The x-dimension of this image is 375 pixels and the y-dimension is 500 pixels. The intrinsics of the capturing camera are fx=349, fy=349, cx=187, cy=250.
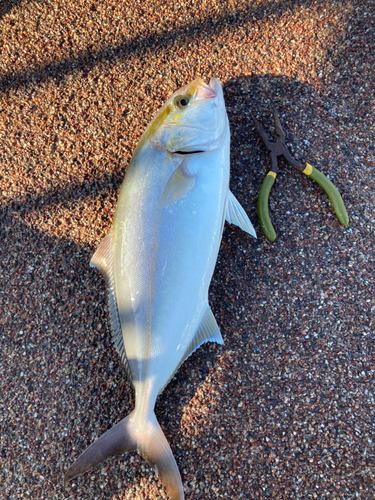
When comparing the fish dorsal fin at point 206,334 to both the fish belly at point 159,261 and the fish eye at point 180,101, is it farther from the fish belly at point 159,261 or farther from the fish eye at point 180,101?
the fish eye at point 180,101

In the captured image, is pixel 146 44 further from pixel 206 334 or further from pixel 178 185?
pixel 206 334

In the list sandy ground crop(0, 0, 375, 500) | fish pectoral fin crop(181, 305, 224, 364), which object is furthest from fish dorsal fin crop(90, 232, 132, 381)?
fish pectoral fin crop(181, 305, 224, 364)

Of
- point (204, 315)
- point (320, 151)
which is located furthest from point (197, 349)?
point (320, 151)

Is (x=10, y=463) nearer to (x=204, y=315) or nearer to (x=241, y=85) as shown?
(x=204, y=315)

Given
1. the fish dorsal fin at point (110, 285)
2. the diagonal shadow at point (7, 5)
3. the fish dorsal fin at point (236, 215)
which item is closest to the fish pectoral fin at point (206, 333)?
the fish dorsal fin at point (110, 285)

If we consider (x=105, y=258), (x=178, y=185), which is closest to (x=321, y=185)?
(x=178, y=185)

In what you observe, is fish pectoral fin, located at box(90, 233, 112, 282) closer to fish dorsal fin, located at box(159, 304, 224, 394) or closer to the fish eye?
fish dorsal fin, located at box(159, 304, 224, 394)
